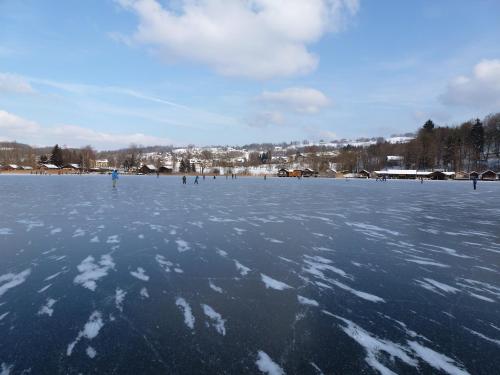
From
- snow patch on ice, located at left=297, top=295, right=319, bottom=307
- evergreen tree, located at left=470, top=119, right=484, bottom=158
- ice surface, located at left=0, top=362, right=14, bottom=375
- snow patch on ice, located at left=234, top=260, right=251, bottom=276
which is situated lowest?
snow patch on ice, located at left=234, top=260, right=251, bottom=276

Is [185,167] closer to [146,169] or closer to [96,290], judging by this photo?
[146,169]

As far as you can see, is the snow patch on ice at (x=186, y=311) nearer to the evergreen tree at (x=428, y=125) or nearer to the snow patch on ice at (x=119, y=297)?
the snow patch on ice at (x=119, y=297)

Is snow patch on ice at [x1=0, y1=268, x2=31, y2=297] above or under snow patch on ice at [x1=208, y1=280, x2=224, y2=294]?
above

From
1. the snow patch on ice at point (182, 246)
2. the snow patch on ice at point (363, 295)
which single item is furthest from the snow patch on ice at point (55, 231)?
the snow patch on ice at point (363, 295)

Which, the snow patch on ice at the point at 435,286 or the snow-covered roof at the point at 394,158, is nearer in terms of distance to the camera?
the snow patch on ice at the point at 435,286

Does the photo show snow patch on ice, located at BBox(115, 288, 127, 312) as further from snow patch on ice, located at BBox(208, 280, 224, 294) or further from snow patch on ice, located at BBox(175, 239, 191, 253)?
snow patch on ice, located at BBox(175, 239, 191, 253)

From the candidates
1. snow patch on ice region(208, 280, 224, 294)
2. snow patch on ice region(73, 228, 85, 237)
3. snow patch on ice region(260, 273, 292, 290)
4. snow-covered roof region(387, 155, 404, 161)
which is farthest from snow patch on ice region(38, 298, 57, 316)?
snow-covered roof region(387, 155, 404, 161)

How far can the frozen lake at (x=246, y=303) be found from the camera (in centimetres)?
314

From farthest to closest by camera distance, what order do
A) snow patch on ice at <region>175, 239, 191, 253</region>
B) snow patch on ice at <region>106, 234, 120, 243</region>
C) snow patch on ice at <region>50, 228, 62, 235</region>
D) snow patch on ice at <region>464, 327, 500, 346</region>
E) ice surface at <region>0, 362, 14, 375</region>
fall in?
snow patch on ice at <region>50, 228, 62, 235</region>
snow patch on ice at <region>106, 234, 120, 243</region>
snow patch on ice at <region>175, 239, 191, 253</region>
snow patch on ice at <region>464, 327, 500, 346</region>
ice surface at <region>0, 362, 14, 375</region>

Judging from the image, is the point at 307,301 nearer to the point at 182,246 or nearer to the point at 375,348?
the point at 375,348

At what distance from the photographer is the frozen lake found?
314cm

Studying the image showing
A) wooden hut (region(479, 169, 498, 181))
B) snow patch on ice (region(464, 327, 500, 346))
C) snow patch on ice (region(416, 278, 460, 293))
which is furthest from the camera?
wooden hut (region(479, 169, 498, 181))

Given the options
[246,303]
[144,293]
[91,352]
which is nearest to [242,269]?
[246,303]

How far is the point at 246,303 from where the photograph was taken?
4434mm
